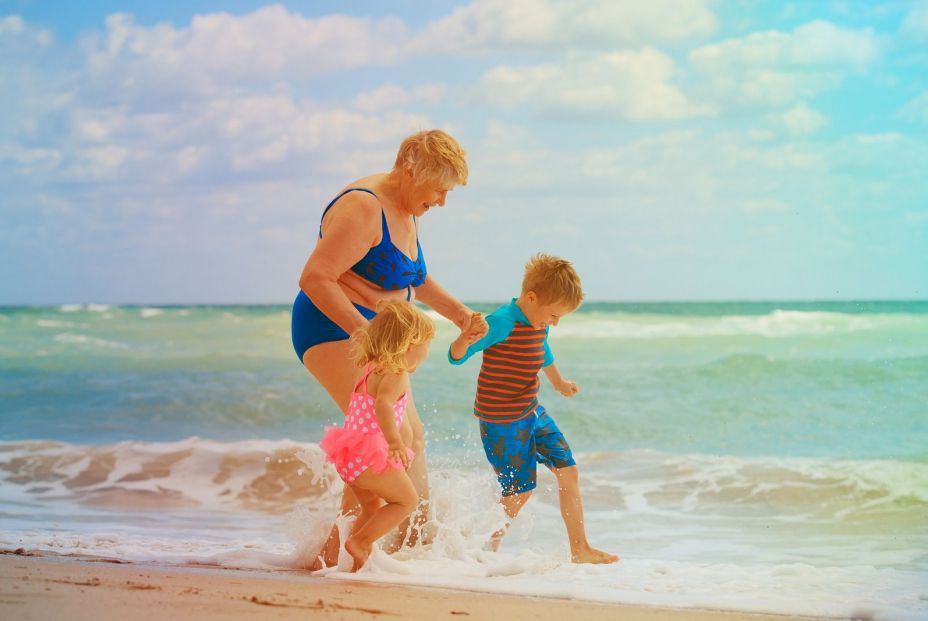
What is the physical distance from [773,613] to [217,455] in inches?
208

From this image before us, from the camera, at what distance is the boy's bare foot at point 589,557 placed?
14.3 ft

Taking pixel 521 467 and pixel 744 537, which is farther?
pixel 744 537

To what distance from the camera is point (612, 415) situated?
9609 mm

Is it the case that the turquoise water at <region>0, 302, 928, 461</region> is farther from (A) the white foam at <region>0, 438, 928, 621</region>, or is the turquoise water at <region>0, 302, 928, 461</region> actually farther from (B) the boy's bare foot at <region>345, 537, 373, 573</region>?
(B) the boy's bare foot at <region>345, 537, 373, 573</region>

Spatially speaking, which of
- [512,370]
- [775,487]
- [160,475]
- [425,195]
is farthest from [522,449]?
[160,475]

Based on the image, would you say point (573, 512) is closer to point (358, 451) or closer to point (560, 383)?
point (560, 383)

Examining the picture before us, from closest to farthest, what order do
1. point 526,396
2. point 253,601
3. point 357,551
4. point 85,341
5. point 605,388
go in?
point 253,601
point 357,551
point 526,396
point 605,388
point 85,341

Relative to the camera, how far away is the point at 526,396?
14.1 ft

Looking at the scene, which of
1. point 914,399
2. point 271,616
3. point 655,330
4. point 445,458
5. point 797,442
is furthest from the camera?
point 655,330

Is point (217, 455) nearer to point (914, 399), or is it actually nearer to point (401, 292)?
point (401, 292)

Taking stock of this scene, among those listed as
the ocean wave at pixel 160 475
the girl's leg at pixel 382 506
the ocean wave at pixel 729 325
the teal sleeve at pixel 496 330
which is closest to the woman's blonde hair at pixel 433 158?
the teal sleeve at pixel 496 330

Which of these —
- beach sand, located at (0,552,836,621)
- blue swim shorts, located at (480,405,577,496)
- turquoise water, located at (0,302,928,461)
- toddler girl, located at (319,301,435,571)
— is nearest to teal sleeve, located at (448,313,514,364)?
blue swim shorts, located at (480,405,577,496)

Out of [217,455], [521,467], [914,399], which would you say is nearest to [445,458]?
[217,455]

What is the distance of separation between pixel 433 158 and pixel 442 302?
637mm
